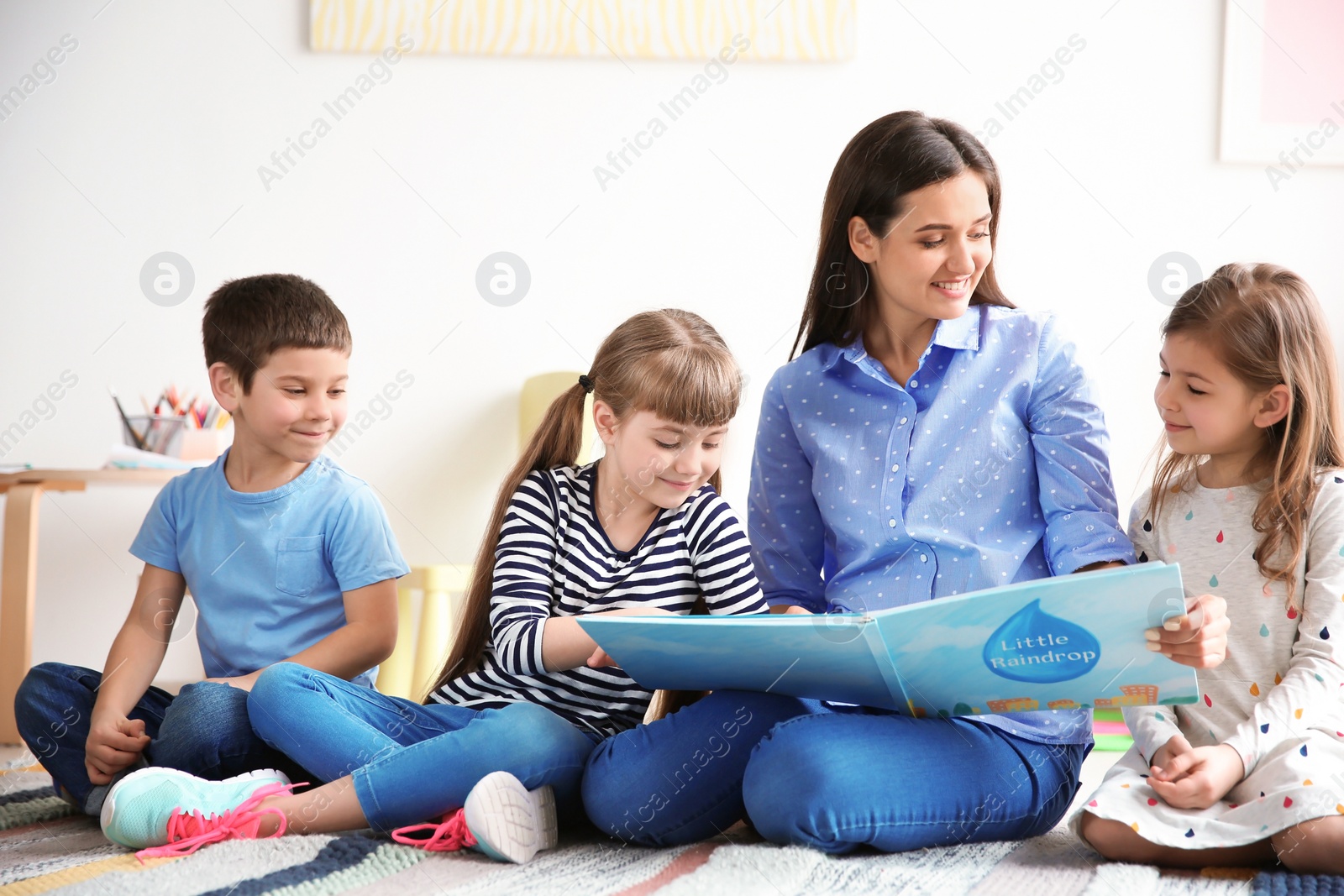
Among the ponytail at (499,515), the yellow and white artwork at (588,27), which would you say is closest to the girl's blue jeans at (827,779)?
the ponytail at (499,515)

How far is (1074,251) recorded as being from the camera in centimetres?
214

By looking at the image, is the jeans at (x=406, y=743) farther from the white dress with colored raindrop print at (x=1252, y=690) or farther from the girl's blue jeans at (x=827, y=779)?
the white dress with colored raindrop print at (x=1252, y=690)

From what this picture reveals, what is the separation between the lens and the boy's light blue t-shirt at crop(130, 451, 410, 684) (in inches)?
45.7

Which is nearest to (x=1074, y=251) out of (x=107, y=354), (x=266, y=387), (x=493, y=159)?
(x=493, y=159)

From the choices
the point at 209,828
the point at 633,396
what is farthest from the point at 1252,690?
the point at 209,828

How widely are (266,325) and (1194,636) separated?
955 mm

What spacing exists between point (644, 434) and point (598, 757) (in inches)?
11.8

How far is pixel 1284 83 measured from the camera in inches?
81.1

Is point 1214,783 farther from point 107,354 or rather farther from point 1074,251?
point 107,354

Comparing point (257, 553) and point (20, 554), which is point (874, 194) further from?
point (20, 554)

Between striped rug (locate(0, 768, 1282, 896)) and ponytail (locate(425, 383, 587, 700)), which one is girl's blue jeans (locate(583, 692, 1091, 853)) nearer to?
striped rug (locate(0, 768, 1282, 896))

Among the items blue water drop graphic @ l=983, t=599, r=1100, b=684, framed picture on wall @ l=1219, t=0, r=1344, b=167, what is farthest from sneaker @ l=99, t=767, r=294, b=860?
framed picture on wall @ l=1219, t=0, r=1344, b=167

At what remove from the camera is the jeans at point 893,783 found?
0.86 meters

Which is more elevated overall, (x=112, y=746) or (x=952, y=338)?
(x=952, y=338)
